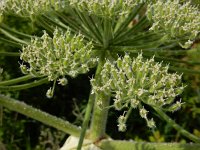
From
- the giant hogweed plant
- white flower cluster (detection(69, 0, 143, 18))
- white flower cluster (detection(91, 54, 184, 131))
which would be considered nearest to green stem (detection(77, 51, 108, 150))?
the giant hogweed plant

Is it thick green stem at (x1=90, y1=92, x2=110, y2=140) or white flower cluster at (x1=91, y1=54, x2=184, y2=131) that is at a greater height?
white flower cluster at (x1=91, y1=54, x2=184, y2=131)

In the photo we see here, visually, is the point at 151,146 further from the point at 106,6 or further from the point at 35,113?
the point at 106,6

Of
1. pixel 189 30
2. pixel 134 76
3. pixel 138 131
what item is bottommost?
pixel 138 131

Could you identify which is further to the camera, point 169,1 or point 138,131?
point 138,131

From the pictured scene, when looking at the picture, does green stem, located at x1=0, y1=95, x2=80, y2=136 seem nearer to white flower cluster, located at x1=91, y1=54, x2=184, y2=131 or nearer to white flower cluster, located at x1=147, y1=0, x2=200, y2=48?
white flower cluster, located at x1=91, y1=54, x2=184, y2=131

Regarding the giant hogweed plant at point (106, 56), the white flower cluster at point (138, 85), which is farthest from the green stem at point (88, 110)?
the white flower cluster at point (138, 85)

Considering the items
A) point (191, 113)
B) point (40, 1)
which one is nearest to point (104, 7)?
point (40, 1)

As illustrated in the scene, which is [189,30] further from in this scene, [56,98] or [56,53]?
[56,98]

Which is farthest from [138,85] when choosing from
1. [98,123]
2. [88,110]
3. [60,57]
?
[98,123]
